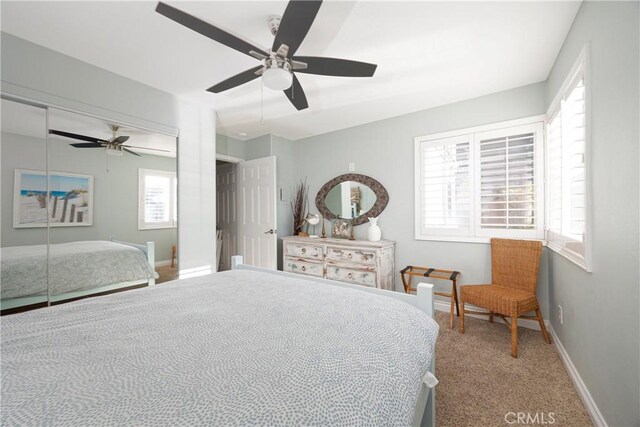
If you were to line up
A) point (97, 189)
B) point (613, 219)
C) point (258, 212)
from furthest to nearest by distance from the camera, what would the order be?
point (258, 212)
point (97, 189)
point (613, 219)

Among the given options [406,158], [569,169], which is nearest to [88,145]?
[406,158]

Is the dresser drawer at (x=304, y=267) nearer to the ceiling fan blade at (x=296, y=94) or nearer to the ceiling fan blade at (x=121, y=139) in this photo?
the ceiling fan blade at (x=296, y=94)

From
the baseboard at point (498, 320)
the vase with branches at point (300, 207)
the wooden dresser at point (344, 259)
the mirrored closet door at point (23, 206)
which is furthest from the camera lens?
the vase with branches at point (300, 207)

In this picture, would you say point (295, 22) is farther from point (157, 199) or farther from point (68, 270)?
point (68, 270)

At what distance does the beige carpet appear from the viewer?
1.61 meters

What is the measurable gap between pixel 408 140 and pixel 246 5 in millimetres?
2400

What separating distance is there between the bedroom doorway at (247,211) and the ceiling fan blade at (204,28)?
7.63 ft

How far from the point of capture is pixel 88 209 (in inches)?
94.0

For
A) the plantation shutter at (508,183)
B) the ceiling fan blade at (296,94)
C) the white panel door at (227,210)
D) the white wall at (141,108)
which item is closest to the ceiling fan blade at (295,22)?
the ceiling fan blade at (296,94)

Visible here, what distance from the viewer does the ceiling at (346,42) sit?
5.66 feet

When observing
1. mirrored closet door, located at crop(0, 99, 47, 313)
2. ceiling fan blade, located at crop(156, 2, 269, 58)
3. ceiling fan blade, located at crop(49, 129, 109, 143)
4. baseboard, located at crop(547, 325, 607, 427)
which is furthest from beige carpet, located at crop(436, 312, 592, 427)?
ceiling fan blade, located at crop(49, 129, 109, 143)

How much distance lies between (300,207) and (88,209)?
104 inches

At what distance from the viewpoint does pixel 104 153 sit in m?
2.49

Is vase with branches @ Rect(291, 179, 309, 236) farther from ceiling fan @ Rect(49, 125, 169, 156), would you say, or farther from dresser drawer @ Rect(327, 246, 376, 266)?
ceiling fan @ Rect(49, 125, 169, 156)
